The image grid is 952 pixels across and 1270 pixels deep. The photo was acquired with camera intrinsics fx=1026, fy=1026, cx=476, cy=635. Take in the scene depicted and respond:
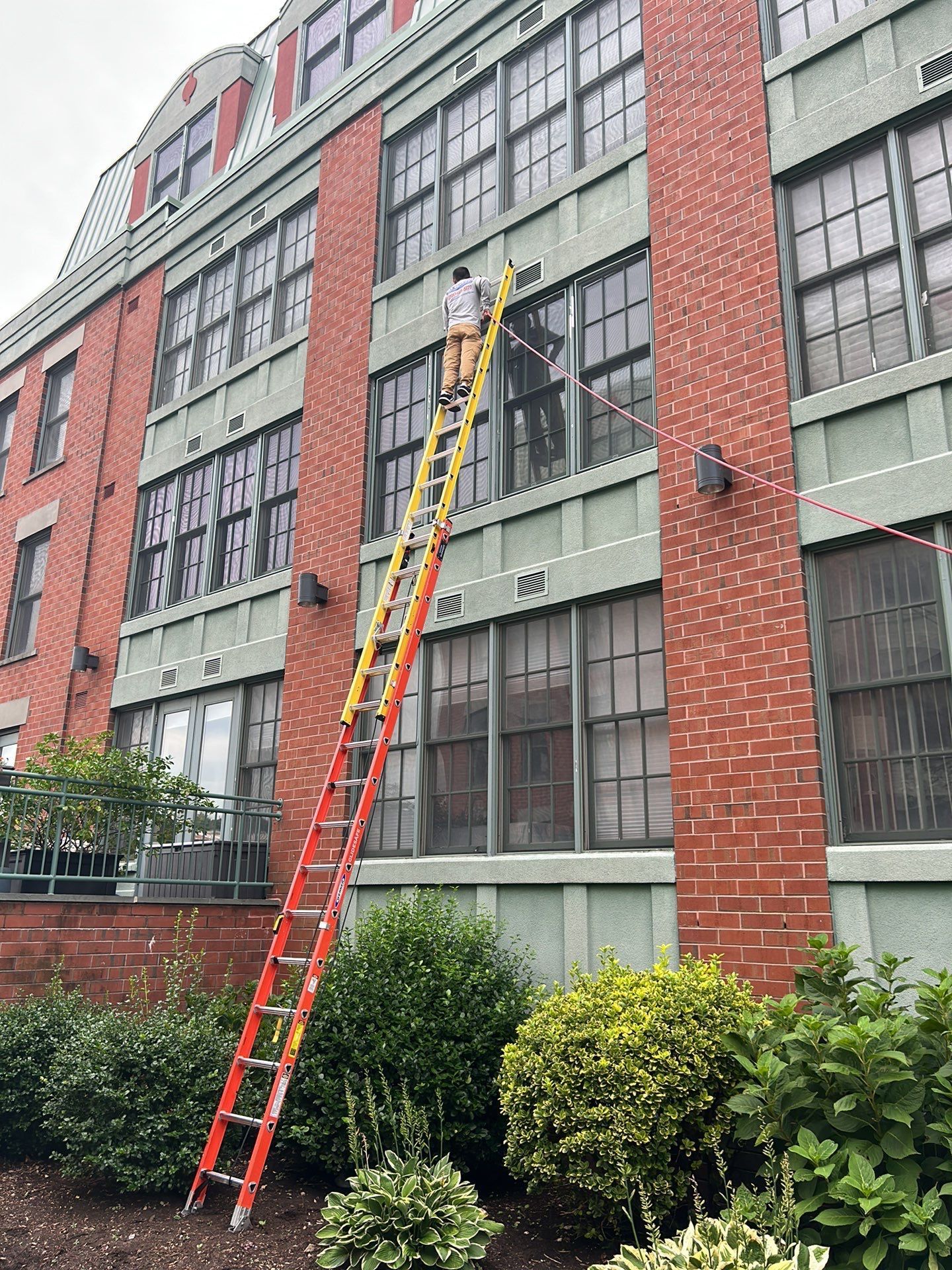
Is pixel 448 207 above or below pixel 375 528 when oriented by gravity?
above

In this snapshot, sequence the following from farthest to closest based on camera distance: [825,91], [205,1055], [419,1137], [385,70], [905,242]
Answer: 1. [385,70]
2. [825,91]
3. [905,242]
4. [205,1055]
5. [419,1137]

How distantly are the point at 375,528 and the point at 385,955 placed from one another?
585 cm

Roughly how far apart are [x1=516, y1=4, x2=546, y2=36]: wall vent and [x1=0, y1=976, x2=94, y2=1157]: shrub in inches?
468

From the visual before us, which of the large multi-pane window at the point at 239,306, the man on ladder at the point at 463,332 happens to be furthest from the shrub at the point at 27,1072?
the large multi-pane window at the point at 239,306

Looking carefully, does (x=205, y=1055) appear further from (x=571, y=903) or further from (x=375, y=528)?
(x=375, y=528)

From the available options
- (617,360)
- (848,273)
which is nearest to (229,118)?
(617,360)

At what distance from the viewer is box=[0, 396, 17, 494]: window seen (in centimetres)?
2162

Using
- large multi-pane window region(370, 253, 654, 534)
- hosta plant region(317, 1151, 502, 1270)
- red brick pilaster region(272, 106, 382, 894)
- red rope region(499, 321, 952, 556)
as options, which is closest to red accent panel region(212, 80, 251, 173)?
red brick pilaster region(272, 106, 382, 894)

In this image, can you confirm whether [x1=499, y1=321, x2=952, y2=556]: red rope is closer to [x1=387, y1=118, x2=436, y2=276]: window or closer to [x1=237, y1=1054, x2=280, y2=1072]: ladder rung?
[x1=387, y1=118, x2=436, y2=276]: window

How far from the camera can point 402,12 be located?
14.7 metres

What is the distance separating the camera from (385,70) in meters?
14.3

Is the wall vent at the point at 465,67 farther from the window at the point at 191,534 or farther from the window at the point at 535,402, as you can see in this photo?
the window at the point at 191,534

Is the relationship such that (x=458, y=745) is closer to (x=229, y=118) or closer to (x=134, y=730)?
(x=134, y=730)

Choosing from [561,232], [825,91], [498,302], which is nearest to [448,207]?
[561,232]
